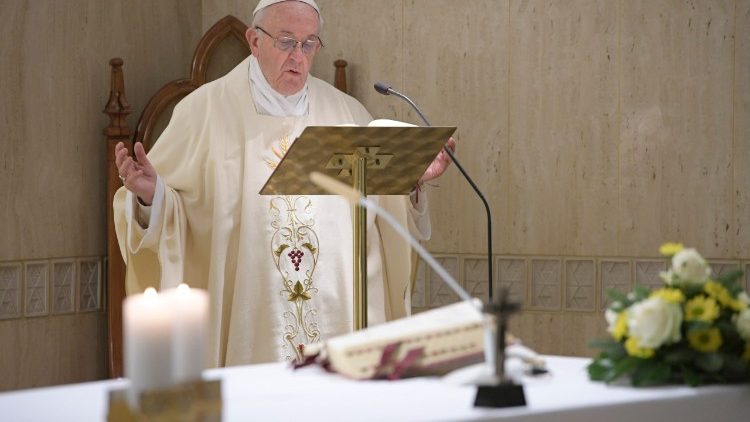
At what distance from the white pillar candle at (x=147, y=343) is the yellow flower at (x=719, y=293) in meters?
1.36

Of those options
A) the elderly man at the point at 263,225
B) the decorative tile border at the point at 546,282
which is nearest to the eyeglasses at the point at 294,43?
the elderly man at the point at 263,225

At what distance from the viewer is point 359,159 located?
13.1ft

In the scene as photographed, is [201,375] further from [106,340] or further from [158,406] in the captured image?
[106,340]

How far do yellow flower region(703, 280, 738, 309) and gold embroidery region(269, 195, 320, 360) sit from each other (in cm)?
288

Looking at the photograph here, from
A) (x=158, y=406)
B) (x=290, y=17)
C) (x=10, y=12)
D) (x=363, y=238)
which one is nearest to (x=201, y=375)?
(x=158, y=406)

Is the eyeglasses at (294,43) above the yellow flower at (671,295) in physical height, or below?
above

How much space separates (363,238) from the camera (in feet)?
13.0

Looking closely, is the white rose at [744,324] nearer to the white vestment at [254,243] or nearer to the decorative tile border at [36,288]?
the white vestment at [254,243]

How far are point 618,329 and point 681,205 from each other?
3.76 meters

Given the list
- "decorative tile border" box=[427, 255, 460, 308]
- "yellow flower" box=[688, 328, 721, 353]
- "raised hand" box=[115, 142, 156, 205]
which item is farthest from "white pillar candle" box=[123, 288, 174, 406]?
"decorative tile border" box=[427, 255, 460, 308]

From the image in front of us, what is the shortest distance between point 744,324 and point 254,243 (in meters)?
3.07

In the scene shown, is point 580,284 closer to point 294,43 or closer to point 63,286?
point 294,43

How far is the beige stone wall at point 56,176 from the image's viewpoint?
244 inches

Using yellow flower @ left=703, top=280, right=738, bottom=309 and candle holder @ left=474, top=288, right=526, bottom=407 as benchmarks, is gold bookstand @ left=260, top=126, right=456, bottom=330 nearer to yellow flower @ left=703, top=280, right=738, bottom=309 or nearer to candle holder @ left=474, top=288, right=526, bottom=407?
yellow flower @ left=703, top=280, right=738, bottom=309
